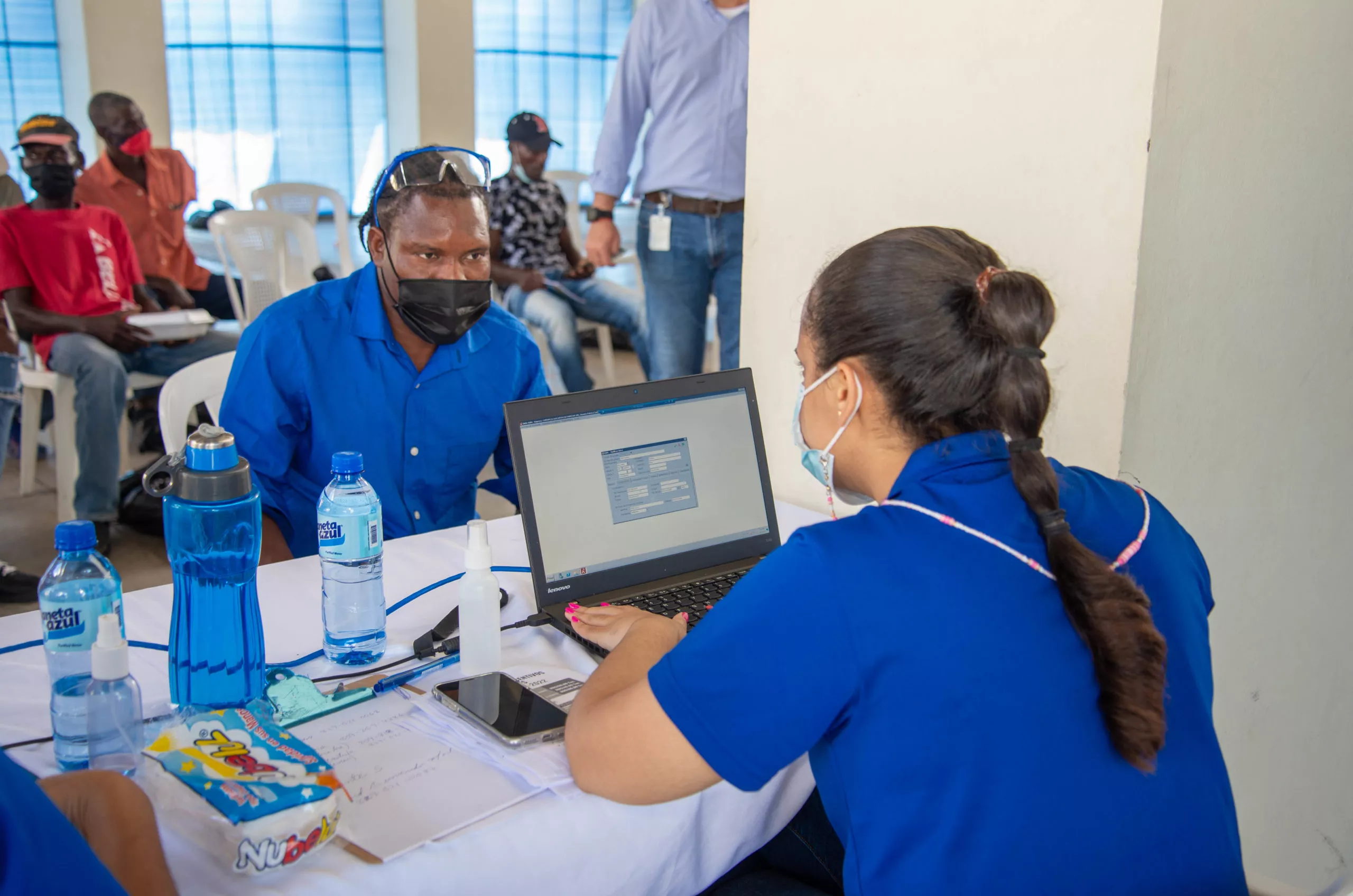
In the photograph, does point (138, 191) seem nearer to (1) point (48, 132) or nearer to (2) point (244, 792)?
(1) point (48, 132)

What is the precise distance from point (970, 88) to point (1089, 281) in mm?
327

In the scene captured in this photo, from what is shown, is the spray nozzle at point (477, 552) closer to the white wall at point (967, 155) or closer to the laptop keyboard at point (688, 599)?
the laptop keyboard at point (688, 599)

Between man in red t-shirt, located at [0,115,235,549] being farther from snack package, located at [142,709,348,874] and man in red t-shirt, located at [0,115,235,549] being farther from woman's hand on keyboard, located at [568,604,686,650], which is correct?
snack package, located at [142,709,348,874]

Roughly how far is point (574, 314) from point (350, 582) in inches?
140

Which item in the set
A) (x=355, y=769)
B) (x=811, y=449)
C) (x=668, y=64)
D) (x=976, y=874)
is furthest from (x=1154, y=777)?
(x=668, y=64)

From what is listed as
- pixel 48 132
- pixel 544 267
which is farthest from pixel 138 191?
pixel 544 267

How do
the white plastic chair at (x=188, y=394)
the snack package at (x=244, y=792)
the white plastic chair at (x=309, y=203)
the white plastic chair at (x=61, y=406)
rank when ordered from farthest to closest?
the white plastic chair at (x=309, y=203) → the white plastic chair at (x=61, y=406) → the white plastic chair at (x=188, y=394) → the snack package at (x=244, y=792)

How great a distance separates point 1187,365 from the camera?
1482 millimetres

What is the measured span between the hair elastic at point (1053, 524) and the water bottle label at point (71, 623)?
2.58ft

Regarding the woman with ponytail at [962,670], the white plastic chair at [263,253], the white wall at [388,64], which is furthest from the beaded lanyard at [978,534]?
the white wall at [388,64]

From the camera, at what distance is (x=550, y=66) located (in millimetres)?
9609

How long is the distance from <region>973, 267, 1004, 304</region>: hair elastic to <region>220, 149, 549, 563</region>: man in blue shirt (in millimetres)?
1011

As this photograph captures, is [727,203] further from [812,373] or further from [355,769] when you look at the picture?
[355,769]

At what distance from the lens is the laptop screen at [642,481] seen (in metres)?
1.25
